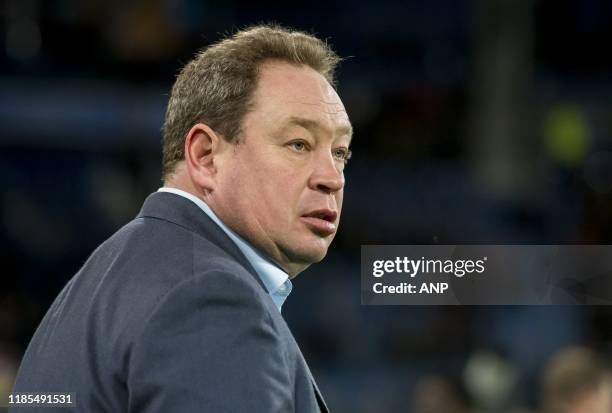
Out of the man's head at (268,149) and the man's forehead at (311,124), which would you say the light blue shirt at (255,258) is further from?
the man's forehead at (311,124)

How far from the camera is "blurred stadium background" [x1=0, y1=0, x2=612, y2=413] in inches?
165

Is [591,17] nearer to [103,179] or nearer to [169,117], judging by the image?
[103,179]

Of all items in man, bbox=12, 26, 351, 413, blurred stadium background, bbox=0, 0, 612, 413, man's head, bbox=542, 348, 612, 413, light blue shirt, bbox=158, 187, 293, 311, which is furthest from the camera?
blurred stadium background, bbox=0, 0, 612, 413

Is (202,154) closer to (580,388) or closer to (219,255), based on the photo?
(219,255)

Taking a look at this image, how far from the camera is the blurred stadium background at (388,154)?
13.8 ft

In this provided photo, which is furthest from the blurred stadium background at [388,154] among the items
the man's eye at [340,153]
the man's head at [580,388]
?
the man's eye at [340,153]

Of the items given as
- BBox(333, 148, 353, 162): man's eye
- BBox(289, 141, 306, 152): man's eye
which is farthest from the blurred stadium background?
BBox(289, 141, 306, 152): man's eye

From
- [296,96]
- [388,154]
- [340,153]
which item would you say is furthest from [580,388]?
[388,154]

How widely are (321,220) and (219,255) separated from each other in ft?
0.62

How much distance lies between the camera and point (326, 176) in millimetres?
1266

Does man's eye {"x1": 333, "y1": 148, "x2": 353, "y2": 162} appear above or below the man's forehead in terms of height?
below

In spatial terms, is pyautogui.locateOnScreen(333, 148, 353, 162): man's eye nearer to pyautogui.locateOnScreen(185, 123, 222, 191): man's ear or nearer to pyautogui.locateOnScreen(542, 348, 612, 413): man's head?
pyautogui.locateOnScreen(185, 123, 222, 191): man's ear

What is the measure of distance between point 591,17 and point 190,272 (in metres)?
5.66

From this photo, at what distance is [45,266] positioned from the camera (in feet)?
15.7
